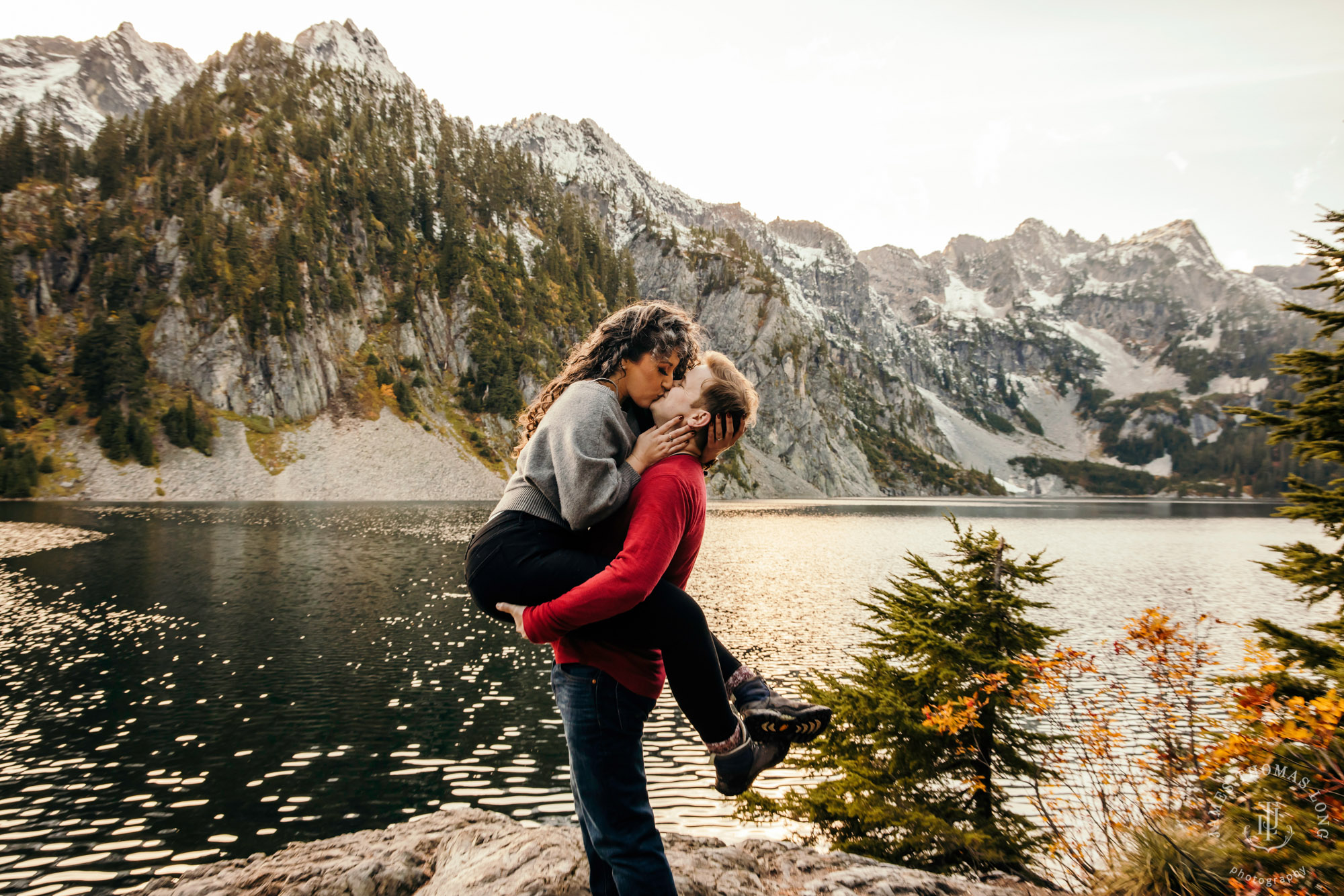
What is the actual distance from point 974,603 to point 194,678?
21645 mm

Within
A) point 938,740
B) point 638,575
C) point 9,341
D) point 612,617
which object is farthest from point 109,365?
point 638,575

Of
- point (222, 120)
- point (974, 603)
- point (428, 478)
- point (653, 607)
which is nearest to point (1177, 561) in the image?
point (974, 603)

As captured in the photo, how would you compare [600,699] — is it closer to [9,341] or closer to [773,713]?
[773,713]

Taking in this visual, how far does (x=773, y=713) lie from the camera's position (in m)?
3.80

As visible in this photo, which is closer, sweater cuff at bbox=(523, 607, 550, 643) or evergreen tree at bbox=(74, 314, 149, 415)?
sweater cuff at bbox=(523, 607, 550, 643)

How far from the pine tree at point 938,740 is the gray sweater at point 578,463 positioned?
686 centimetres

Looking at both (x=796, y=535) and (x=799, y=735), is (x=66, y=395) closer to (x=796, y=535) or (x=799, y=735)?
(x=796, y=535)

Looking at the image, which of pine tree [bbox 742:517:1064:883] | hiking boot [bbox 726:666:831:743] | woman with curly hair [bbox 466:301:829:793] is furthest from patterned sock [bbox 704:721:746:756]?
pine tree [bbox 742:517:1064:883]

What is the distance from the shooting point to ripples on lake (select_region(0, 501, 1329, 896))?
12875 mm

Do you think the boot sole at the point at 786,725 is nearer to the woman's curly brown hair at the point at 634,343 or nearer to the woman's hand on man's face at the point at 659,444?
the woman's hand on man's face at the point at 659,444

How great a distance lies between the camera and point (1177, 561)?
59.2 m

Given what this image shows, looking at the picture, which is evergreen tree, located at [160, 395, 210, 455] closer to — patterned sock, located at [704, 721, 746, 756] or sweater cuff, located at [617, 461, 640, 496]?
sweater cuff, located at [617, 461, 640, 496]

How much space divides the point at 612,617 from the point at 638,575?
1.26 ft

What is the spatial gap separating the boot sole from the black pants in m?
0.30
